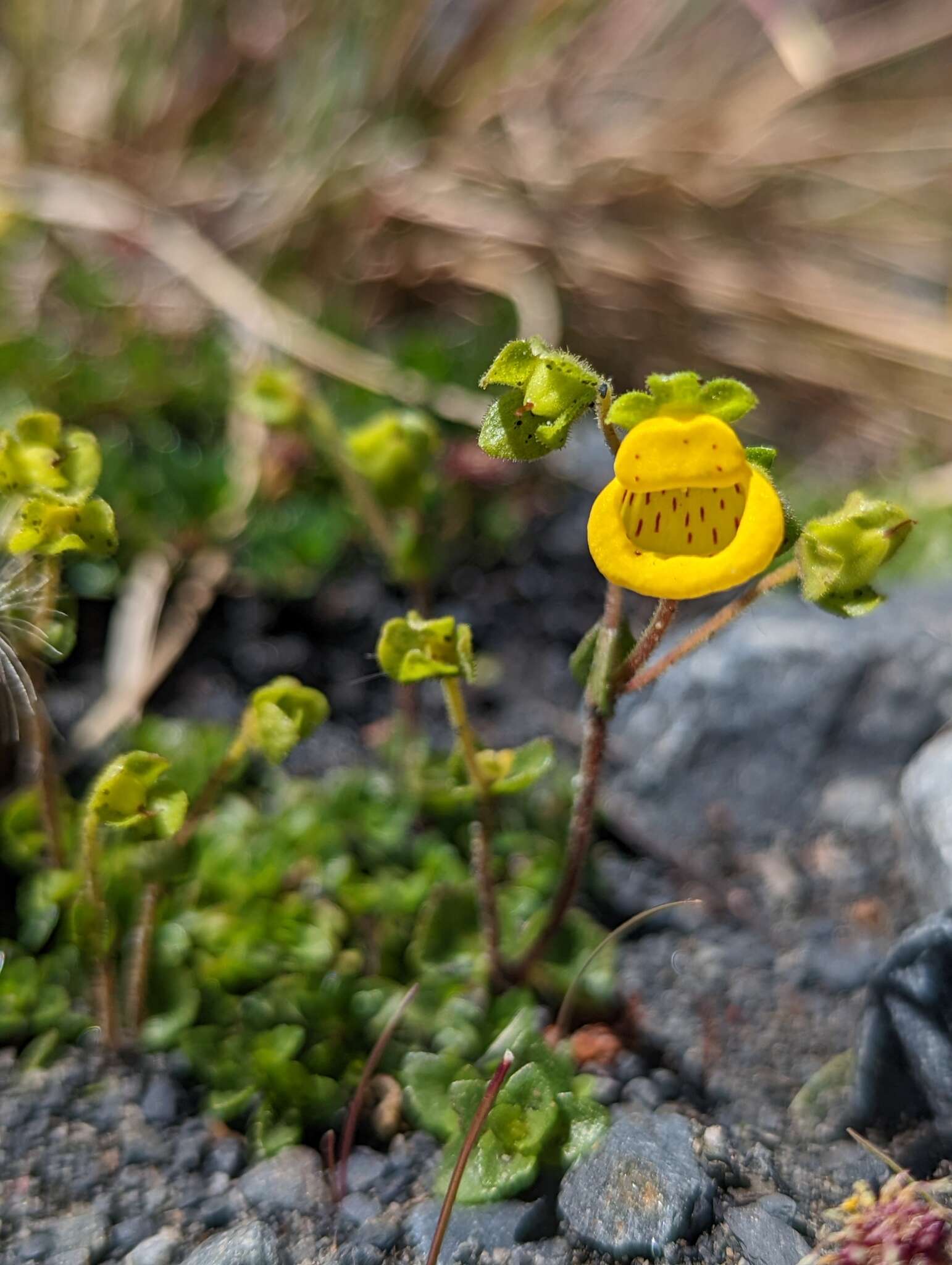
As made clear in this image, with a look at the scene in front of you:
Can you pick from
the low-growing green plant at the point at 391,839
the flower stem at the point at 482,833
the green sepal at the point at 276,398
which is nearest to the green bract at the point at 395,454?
the low-growing green plant at the point at 391,839

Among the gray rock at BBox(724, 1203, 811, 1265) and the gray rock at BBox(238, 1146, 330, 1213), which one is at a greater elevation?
the gray rock at BBox(724, 1203, 811, 1265)

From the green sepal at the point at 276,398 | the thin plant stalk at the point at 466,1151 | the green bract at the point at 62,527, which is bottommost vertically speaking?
the thin plant stalk at the point at 466,1151

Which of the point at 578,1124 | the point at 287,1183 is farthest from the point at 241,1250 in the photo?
the point at 578,1124

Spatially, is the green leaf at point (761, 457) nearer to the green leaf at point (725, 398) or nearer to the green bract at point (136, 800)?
the green leaf at point (725, 398)

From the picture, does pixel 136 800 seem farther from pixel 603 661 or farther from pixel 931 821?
pixel 931 821

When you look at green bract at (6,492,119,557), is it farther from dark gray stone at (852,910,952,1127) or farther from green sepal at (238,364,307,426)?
dark gray stone at (852,910,952,1127)

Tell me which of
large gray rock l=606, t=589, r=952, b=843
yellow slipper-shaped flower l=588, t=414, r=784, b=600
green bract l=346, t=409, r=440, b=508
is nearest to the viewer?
yellow slipper-shaped flower l=588, t=414, r=784, b=600

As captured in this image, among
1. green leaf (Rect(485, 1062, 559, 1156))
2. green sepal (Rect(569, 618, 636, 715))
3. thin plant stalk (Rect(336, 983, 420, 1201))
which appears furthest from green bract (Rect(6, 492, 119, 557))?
green leaf (Rect(485, 1062, 559, 1156))
